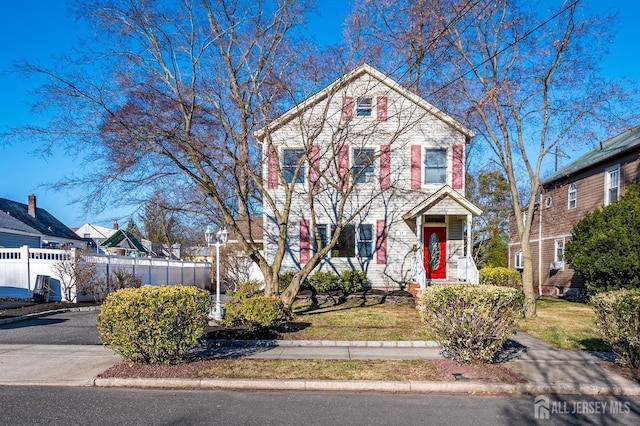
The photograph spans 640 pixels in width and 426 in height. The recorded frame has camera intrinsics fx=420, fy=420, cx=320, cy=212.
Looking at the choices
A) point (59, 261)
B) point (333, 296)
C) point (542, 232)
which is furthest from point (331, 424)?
point (542, 232)

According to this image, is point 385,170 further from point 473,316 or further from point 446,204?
point 473,316

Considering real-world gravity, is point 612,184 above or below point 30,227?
above

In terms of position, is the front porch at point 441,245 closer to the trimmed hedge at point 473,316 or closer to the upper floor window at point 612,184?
the upper floor window at point 612,184

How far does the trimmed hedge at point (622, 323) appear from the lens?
20.8 feet

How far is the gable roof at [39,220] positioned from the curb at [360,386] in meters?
25.9

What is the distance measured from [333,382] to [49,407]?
3575 millimetres

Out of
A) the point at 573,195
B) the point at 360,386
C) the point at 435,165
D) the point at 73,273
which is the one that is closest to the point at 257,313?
the point at 360,386

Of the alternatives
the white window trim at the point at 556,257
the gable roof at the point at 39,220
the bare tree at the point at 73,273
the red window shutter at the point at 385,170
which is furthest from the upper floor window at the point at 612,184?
the gable roof at the point at 39,220

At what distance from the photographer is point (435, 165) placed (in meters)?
15.9

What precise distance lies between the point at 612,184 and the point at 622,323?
13.7 metres

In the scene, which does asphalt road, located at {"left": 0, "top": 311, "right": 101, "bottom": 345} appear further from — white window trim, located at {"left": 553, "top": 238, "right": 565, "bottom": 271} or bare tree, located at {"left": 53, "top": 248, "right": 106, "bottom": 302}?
white window trim, located at {"left": 553, "top": 238, "right": 565, "bottom": 271}

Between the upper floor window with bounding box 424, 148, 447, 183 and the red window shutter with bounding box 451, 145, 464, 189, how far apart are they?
359 millimetres

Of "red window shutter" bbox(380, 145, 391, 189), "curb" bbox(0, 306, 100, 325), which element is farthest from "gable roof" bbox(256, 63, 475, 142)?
"curb" bbox(0, 306, 100, 325)

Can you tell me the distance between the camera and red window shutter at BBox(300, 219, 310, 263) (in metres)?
15.9
